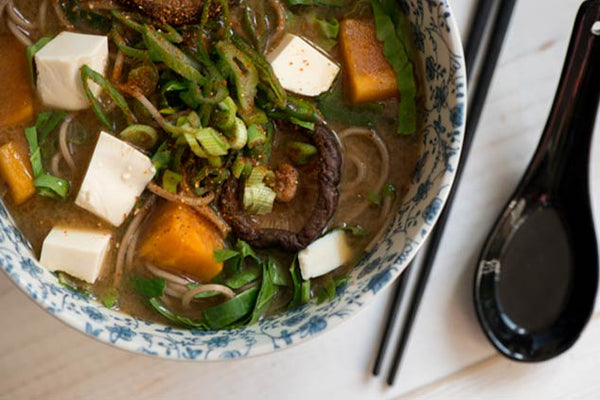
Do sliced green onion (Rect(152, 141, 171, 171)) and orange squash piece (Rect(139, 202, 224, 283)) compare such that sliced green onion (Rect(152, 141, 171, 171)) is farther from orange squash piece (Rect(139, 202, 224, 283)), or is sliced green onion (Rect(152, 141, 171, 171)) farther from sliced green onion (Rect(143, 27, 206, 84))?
sliced green onion (Rect(143, 27, 206, 84))

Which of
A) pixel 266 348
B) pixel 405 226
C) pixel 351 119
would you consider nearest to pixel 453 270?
pixel 405 226

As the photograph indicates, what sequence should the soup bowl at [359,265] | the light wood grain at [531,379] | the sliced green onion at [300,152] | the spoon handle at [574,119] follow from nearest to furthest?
the soup bowl at [359,265] → the sliced green onion at [300,152] → the spoon handle at [574,119] → the light wood grain at [531,379]

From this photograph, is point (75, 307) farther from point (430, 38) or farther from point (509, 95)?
point (509, 95)

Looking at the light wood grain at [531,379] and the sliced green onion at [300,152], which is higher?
the sliced green onion at [300,152]

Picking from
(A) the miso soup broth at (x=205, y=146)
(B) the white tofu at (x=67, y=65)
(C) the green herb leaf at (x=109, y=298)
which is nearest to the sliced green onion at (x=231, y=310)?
(A) the miso soup broth at (x=205, y=146)

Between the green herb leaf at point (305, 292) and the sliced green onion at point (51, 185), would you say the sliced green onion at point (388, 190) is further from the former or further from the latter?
the sliced green onion at point (51, 185)

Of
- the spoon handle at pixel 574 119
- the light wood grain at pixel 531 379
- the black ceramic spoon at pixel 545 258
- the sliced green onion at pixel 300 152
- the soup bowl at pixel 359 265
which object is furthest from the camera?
the light wood grain at pixel 531 379

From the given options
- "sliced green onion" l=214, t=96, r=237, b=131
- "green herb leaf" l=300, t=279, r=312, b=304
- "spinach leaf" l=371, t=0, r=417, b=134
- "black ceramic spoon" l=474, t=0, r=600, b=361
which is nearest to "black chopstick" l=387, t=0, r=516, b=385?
"black ceramic spoon" l=474, t=0, r=600, b=361

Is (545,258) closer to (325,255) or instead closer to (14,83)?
(325,255)

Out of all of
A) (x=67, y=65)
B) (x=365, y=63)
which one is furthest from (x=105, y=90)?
(x=365, y=63)
